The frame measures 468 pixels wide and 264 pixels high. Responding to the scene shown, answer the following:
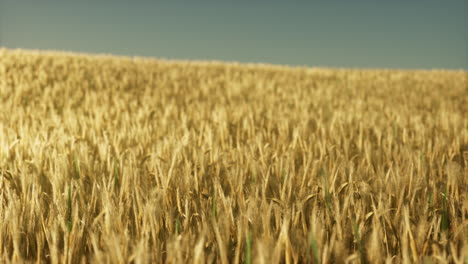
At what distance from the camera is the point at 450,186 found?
5.47 ft

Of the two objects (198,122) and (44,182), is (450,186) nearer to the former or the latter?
(44,182)

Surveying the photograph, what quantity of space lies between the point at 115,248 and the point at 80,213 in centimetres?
53

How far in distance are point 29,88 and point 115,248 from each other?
5.22m

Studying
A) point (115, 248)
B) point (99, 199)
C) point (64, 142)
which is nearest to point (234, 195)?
point (99, 199)

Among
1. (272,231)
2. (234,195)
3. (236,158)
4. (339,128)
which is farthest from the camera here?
(339,128)

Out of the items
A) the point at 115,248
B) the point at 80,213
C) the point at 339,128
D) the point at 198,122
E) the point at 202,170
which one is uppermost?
the point at 198,122

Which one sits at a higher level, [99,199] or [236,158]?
[236,158]

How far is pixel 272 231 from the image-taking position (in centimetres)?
105

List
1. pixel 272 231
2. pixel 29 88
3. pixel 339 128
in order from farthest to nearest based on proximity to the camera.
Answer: pixel 29 88
pixel 339 128
pixel 272 231

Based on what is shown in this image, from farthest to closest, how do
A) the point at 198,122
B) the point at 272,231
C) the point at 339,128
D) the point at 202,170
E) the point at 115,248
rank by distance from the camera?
1. the point at 198,122
2. the point at 339,128
3. the point at 202,170
4. the point at 272,231
5. the point at 115,248

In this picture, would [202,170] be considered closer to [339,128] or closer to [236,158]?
[236,158]

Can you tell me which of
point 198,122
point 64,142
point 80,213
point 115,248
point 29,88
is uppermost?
point 29,88

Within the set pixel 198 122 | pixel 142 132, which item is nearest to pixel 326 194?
pixel 142 132

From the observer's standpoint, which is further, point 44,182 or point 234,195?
point 44,182
